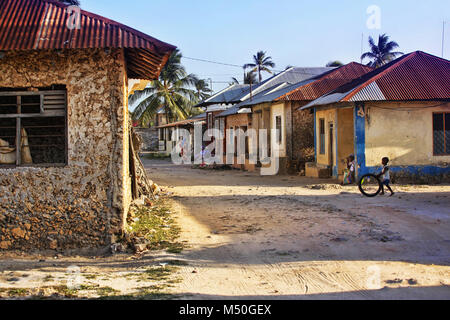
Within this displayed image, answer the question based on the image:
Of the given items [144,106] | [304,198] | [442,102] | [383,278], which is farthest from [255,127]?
[383,278]

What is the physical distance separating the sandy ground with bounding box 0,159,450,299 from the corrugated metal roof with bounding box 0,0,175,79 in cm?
347

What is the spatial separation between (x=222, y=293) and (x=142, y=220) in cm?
526

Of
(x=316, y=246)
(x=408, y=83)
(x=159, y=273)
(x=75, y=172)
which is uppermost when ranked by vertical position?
(x=408, y=83)

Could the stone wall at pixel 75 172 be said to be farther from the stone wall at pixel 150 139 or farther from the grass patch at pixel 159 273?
the stone wall at pixel 150 139

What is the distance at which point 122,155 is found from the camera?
843cm

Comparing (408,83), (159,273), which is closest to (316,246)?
(159,273)

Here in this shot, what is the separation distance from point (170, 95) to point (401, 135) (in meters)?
30.7

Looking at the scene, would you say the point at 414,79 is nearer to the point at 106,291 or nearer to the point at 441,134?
the point at 441,134

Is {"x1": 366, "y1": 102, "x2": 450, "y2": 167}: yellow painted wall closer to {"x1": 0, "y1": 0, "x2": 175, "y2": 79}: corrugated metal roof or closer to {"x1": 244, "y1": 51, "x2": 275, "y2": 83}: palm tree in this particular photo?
{"x1": 0, "y1": 0, "x2": 175, "y2": 79}: corrugated metal roof

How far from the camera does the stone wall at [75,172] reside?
8.37 m

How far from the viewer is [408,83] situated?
58.0 feet

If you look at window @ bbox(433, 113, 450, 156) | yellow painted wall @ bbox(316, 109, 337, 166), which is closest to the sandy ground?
window @ bbox(433, 113, 450, 156)

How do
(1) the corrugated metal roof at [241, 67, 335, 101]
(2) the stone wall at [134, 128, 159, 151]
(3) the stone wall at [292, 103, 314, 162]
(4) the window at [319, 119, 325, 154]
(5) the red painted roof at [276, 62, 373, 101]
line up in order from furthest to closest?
1. (2) the stone wall at [134, 128, 159, 151]
2. (1) the corrugated metal roof at [241, 67, 335, 101]
3. (3) the stone wall at [292, 103, 314, 162]
4. (5) the red painted roof at [276, 62, 373, 101]
5. (4) the window at [319, 119, 325, 154]

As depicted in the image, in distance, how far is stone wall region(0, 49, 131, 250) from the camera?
8.37 metres
